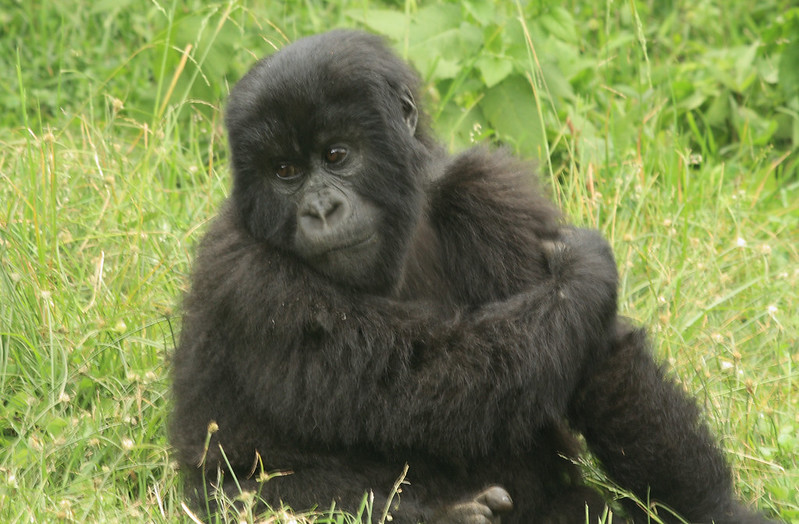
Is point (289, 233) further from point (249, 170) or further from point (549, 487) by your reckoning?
point (549, 487)

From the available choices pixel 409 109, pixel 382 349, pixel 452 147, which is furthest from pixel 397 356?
pixel 452 147

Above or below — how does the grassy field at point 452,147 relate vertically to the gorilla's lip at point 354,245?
below

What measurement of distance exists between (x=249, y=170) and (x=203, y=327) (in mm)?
574

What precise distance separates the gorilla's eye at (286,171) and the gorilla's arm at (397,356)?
24cm

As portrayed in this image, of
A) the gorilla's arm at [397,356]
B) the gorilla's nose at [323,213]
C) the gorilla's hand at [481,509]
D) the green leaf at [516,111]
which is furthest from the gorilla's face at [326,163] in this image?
the green leaf at [516,111]

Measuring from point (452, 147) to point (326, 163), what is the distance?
202 centimetres

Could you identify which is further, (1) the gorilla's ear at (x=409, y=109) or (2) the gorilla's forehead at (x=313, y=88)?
(1) the gorilla's ear at (x=409, y=109)

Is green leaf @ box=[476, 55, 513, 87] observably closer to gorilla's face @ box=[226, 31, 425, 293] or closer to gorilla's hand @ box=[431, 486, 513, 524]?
gorilla's face @ box=[226, 31, 425, 293]

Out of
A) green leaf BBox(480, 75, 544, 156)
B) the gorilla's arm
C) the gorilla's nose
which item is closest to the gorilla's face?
the gorilla's nose

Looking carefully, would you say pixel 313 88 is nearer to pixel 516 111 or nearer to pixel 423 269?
pixel 423 269

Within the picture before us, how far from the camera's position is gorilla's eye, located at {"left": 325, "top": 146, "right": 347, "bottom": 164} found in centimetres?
370

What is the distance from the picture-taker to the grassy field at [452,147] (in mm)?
4309

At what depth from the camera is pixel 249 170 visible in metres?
3.75

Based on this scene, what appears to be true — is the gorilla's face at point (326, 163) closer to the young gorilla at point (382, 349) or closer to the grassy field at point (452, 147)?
the young gorilla at point (382, 349)
